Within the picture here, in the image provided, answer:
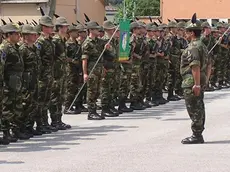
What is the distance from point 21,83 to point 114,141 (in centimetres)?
185

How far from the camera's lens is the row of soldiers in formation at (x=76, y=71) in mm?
10180

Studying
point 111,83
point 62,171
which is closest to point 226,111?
point 111,83

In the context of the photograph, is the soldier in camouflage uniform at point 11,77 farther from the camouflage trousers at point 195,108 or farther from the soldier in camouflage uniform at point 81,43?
the soldier in camouflage uniform at point 81,43

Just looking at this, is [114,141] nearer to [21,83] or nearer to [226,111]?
[21,83]

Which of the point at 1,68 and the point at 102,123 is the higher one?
the point at 1,68

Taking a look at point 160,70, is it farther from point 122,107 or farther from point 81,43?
point 81,43

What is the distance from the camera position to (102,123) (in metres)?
12.4

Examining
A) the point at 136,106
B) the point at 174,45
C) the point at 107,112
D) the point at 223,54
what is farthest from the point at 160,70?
the point at 223,54

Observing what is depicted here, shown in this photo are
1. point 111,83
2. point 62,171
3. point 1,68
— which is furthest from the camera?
point 111,83

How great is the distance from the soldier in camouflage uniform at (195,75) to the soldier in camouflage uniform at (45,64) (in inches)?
104

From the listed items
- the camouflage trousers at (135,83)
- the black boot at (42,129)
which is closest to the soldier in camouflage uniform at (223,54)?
the camouflage trousers at (135,83)

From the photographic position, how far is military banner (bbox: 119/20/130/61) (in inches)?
549

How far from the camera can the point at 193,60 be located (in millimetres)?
9602

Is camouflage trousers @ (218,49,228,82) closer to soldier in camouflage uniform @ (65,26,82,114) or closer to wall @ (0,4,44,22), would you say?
soldier in camouflage uniform @ (65,26,82,114)
